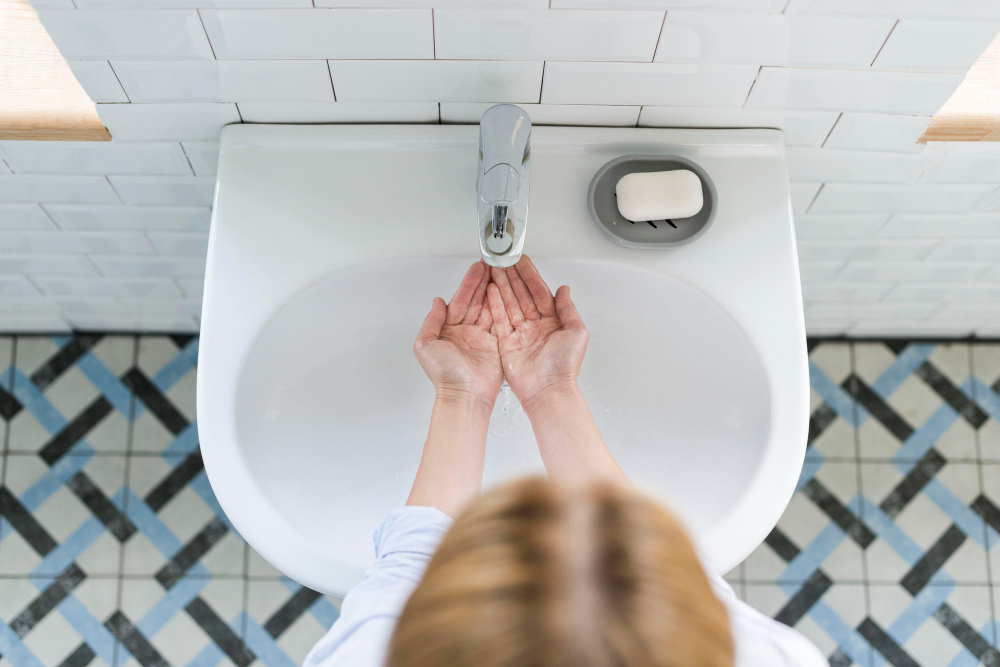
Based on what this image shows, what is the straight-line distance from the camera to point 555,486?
1.54ft

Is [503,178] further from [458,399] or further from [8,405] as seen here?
[8,405]

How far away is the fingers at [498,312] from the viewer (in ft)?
2.71

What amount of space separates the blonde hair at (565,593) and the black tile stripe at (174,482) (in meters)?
1.15

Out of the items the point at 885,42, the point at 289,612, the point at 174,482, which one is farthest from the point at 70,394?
the point at 885,42

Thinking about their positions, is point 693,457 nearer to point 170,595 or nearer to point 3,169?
point 3,169

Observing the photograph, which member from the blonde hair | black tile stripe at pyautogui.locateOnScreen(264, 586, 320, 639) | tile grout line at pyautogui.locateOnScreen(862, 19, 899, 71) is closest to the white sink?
tile grout line at pyautogui.locateOnScreen(862, 19, 899, 71)

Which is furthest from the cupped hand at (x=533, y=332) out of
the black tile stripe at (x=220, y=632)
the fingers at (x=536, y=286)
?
the black tile stripe at (x=220, y=632)

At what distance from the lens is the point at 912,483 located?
149 cm

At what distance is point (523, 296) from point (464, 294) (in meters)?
0.07

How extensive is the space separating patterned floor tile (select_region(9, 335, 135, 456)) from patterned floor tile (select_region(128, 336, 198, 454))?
27 millimetres

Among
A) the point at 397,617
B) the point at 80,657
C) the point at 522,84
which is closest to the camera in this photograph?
the point at 397,617

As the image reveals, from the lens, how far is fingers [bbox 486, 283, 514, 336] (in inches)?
32.6

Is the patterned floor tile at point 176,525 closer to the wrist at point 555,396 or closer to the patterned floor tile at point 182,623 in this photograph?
the patterned floor tile at point 182,623

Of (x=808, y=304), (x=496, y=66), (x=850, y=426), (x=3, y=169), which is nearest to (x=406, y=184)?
(x=496, y=66)
